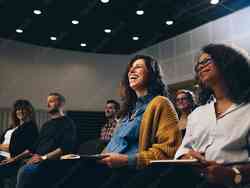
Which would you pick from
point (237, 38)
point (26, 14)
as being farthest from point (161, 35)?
point (26, 14)

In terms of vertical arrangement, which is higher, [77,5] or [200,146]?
[77,5]

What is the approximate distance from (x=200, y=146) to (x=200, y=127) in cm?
6

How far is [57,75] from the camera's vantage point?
6.38 meters

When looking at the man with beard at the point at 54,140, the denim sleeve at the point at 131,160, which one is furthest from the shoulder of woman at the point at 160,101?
the man with beard at the point at 54,140

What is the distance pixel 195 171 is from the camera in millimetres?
967

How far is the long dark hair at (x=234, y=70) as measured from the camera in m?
1.17

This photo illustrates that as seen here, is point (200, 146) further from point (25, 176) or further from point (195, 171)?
point (25, 176)

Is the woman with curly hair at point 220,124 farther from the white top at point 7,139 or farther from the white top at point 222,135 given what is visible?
the white top at point 7,139

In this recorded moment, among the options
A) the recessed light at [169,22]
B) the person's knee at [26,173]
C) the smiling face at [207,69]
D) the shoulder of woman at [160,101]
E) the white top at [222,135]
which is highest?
the recessed light at [169,22]

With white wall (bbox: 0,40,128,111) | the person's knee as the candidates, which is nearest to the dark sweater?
the person's knee

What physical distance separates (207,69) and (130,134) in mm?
430

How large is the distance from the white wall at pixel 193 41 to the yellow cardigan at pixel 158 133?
328cm

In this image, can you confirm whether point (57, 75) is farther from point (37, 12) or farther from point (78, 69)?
point (37, 12)

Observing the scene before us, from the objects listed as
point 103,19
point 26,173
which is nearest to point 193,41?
point 103,19
